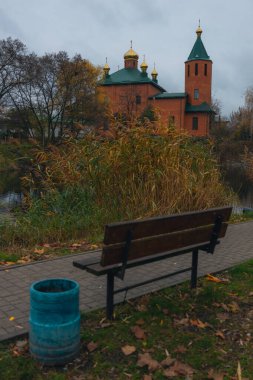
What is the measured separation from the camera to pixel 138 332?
11.9ft

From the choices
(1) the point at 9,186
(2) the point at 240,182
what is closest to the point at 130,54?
(1) the point at 9,186

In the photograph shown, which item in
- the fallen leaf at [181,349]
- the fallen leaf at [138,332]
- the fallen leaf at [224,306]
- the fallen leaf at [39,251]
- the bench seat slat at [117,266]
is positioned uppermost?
the bench seat slat at [117,266]

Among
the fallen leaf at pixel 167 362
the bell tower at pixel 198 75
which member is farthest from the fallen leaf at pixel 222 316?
the bell tower at pixel 198 75

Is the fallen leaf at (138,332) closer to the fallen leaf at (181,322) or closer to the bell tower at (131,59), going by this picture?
the fallen leaf at (181,322)

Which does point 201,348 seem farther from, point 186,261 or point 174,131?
point 174,131

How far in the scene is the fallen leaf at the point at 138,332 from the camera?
3561 mm

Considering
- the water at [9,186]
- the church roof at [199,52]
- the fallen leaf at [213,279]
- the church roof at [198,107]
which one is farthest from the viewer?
the church roof at [199,52]

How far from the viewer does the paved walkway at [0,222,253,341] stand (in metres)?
3.95

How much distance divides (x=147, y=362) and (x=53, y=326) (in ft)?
2.44

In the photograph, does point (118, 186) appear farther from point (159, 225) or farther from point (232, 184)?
point (232, 184)

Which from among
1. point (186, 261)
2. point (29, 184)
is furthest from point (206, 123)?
point (186, 261)

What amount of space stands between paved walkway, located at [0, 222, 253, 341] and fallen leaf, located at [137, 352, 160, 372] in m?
1.01

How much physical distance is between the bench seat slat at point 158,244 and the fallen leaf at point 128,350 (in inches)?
26.7

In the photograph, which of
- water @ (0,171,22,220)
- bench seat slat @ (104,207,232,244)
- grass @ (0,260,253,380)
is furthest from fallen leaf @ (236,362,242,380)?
water @ (0,171,22,220)
